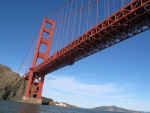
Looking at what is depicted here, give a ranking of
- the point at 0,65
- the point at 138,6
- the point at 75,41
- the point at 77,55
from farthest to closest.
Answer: the point at 0,65
the point at 77,55
the point at 75,41
the point at 138,6

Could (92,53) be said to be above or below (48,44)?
below

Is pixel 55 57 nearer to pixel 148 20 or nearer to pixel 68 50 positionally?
pixel 68 50

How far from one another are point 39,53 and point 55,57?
10.7 m

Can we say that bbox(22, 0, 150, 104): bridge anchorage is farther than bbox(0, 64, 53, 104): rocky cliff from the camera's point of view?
No

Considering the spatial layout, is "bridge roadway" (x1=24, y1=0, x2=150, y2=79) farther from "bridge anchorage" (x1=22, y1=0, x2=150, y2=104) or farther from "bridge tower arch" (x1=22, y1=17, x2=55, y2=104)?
"bridge tower arch" (x1=22, y1=17, x2=55, y2=104)

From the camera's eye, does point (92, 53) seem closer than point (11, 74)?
Yes

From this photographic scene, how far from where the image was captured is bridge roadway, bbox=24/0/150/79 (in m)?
23.0

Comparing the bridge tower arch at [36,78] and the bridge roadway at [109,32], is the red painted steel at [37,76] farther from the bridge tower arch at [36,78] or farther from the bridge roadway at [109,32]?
the bridge roadway at [109,32]

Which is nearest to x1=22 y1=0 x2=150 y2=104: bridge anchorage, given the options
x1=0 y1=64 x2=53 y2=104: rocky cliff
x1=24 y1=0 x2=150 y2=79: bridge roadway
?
x1=24 y1=0 x2=150 y2=79: bridge roadway

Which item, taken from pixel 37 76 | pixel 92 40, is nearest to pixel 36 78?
pixel 37 76

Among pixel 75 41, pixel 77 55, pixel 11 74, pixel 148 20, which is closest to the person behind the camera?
pixel 148 20

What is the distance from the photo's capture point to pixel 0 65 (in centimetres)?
6800

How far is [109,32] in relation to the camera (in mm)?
28016

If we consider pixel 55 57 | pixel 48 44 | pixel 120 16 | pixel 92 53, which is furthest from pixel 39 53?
pixel 120 16
